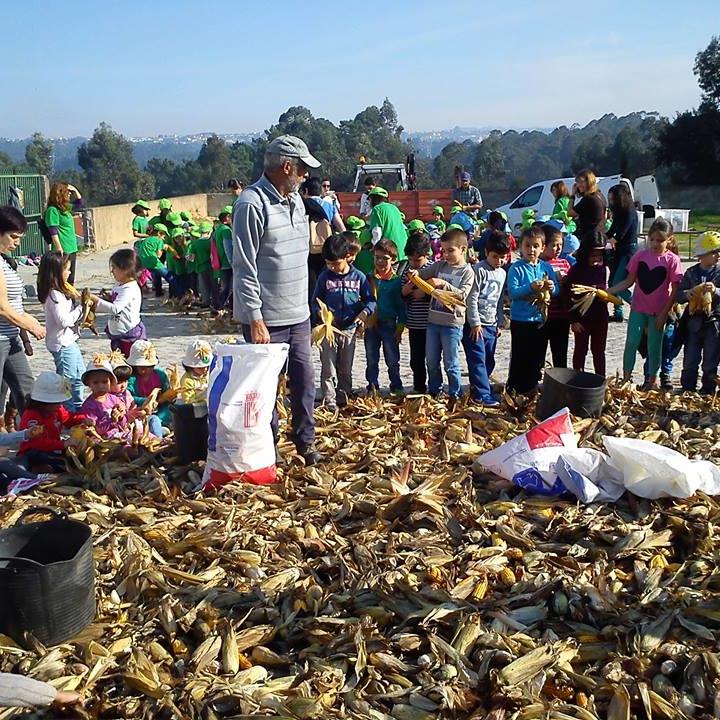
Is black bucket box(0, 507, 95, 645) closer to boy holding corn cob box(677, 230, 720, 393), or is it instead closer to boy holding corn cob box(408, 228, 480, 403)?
boy holding corn cob box(408, 228, 480, 403)

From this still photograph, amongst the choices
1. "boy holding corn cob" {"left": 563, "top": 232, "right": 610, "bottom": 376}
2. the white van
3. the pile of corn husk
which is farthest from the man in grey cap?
the white van

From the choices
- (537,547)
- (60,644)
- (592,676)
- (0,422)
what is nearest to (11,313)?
(0,422)

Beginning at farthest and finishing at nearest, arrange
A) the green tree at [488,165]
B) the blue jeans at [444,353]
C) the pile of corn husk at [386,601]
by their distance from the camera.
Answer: the green tree at [488,165] < the blue jeans at [444,353] < the pile of corn husk at [386,601]

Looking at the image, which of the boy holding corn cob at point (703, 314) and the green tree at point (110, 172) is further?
the green tree at point (110, 172)

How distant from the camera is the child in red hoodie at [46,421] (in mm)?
5352

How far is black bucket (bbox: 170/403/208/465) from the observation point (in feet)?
16.9

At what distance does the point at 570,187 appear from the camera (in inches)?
809

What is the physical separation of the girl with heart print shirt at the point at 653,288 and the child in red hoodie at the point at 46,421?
4.86 metres

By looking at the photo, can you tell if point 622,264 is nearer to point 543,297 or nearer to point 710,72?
point 543,297

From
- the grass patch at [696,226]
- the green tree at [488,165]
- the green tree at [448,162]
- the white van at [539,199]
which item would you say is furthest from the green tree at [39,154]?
the white van at [539,199]

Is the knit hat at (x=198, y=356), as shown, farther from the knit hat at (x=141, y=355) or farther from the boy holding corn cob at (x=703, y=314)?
the boy holding corn cob at (x=703, y=314)

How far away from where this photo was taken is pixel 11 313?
212 inches

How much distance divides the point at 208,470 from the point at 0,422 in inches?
94.1

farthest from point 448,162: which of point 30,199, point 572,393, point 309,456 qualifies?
point 309,456
